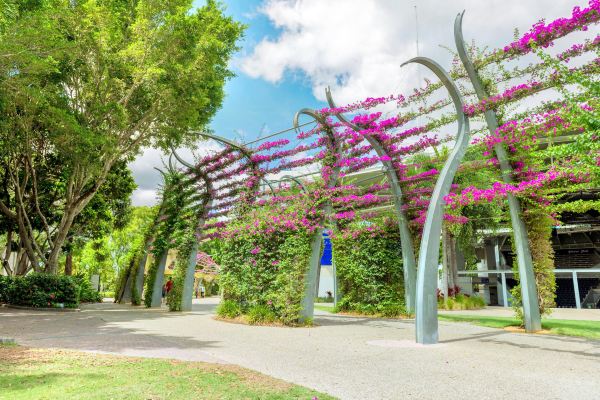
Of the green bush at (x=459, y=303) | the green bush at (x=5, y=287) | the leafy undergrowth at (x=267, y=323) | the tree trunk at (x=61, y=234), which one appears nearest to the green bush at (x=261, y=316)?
the leafy undergrowth at (x=267, y=323)

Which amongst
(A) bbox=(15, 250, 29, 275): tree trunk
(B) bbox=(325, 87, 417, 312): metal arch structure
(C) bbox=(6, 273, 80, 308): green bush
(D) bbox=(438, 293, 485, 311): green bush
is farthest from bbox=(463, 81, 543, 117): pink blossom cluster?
(A) bbox=(15, 250, 29, 275): tree trunk

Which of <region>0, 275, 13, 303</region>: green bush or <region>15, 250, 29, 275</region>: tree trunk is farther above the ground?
<region>15, 250, 29, 275</region>: tree trunk

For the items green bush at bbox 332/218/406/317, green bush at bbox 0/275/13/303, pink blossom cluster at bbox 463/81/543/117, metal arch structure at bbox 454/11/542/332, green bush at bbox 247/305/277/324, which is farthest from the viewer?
green bush at bbox 0/275/13/303

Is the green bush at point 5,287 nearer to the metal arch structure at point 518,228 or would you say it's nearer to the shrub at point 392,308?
the shrub at point 392,308

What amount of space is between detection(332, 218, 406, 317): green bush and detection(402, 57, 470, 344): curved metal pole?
17.1 feet

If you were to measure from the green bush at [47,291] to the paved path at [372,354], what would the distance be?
587 centimetres

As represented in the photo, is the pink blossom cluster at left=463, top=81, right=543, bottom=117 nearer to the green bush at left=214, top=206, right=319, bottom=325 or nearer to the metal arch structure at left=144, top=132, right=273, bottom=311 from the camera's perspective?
the green bush at left=214, top=206, right=319, bottom=325

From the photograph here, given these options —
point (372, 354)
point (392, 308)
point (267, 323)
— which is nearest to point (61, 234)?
point (267, 323)

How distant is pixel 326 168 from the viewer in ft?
39.2

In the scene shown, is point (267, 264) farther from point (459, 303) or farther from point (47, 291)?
point (459, 303)

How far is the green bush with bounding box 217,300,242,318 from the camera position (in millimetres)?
12367

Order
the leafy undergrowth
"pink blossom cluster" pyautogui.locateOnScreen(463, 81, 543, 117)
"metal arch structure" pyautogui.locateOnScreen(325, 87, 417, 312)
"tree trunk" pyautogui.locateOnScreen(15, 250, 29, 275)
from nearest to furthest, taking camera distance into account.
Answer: "pink blossom cluster" pyautogui.locateOnScreen(463, 81, 543, 117), the leafy undergrowth, "metal arch structure" pyautogui.locateOnScreen(325, 87, 417, 312), "tree trunk" pyautogui.locateOnScreen(15, 250, 29, 275)

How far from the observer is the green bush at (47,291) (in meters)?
16.3

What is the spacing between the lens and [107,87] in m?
14.4
